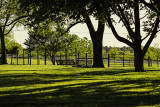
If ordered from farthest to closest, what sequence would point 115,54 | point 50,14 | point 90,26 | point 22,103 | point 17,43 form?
point 17,43, point 115,54, point 90,26, point 50,14, point 22,103

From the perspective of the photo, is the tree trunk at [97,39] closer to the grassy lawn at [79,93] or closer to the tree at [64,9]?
the tree at [64,9]

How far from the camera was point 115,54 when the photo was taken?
96438 mm

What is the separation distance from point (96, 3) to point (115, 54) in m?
84.5

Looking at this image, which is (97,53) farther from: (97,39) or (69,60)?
(69,60)

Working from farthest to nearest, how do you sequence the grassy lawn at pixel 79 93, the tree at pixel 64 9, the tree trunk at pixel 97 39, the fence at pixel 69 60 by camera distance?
the fence at pixel 69 60, the tree trunk at pixel 97 39, the tree at pixel 64 9, the grassy lawn at pixel 79 93

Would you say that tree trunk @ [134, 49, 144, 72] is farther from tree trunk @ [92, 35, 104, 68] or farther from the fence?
the fence

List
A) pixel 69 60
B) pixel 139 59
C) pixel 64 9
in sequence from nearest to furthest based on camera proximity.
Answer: pixel 64 9 → pixel 139 59 → pixel 69 60

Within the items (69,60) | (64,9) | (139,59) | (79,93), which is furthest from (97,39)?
(79,93)

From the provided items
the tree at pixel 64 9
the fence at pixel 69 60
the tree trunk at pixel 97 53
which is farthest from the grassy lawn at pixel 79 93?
the fence at pixel 69 60

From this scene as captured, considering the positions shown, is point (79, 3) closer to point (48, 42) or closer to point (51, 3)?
point (51, 3)

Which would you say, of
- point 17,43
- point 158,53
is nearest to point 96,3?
Result: point 158,53

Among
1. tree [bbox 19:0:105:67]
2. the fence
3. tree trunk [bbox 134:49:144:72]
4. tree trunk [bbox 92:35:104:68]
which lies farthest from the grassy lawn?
the fence

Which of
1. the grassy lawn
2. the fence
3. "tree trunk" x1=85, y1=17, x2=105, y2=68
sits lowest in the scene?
the grassy lawn

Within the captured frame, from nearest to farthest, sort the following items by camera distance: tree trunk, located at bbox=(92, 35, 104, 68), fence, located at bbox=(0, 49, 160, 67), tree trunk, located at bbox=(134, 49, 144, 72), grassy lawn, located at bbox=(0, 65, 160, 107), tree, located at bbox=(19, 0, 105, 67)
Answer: grassy lawn, located at bbox=(0, 65, 160, 107), tree, located at bbox=(19, 0, 105, 67), tree trunk, located at bbox=(134, 49, 144, 72), tree trunk, located at bbox=(92, 35, 104, 68), fence, located at bbox=(0, 49, 160, 67)
